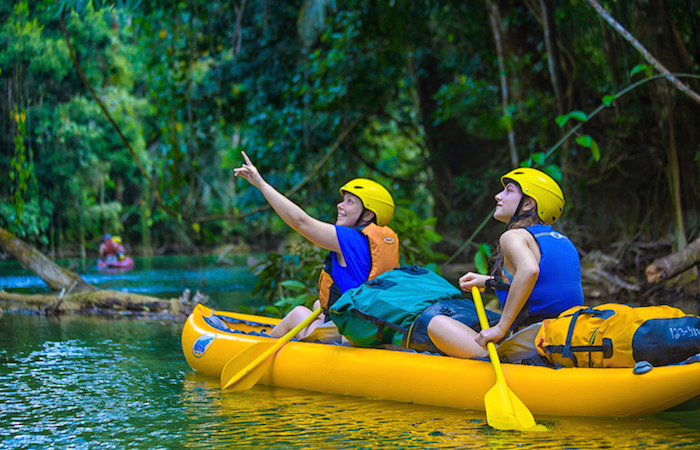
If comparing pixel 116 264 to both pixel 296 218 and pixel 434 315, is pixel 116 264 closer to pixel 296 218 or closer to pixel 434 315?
pixel 296 218

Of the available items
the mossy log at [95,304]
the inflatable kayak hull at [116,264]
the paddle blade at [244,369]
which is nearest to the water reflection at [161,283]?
the inflatable kayak hull at [116,264]

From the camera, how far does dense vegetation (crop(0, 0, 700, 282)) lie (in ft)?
21.6

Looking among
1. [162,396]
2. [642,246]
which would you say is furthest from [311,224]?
[642,246]

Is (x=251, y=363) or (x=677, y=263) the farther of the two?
(x=677, y=263)

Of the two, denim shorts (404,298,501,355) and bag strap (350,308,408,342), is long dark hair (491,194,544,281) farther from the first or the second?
bag strap (350,308,408,342)

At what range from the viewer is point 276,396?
354 centimetres

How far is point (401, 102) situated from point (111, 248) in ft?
21.9

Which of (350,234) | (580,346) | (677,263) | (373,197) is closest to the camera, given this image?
(580,346)

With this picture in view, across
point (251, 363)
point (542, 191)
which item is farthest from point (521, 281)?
point (251, 363)

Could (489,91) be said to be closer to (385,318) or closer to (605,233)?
(605,233)

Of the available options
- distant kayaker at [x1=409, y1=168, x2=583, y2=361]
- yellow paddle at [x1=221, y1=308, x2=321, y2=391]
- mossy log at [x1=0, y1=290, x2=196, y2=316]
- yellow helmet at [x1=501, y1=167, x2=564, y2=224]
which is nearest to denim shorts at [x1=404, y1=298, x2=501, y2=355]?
distant kayaker at [x1=409, y1=168, x2=583, y2=361]

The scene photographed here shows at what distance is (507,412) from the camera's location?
280 centimetres

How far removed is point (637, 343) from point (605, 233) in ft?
18.3

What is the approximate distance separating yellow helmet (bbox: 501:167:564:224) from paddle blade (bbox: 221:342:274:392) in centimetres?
155
